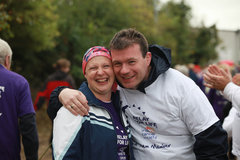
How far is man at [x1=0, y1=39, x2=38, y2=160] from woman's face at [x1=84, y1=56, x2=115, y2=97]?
1.00m

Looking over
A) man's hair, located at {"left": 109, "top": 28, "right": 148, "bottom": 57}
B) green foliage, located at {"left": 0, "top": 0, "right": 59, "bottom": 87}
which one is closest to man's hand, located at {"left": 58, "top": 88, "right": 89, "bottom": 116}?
man's hair, located at {"left": 109, "top": 28, "right": 148, "bottom": 57}

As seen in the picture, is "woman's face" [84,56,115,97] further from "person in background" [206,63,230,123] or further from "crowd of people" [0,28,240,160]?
"person in background" [206,63,230,123]

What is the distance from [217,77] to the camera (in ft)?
8.28

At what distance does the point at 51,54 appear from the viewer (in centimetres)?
1238

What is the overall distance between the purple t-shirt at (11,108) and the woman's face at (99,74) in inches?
39.2

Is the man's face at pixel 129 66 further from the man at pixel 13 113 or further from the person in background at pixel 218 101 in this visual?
the person in background at pixel 218 101

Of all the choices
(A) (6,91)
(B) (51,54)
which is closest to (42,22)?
(B) (51,54)

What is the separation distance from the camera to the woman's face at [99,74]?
2217 millimetres

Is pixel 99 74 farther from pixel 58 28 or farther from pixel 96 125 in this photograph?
pixel 58 28

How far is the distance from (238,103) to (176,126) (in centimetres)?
72

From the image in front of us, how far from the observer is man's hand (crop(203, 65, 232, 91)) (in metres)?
2.51

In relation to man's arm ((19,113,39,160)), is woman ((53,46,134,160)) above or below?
above

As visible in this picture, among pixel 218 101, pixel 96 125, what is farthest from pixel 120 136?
pixel 218 101

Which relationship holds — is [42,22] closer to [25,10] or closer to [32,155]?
[25,10]
